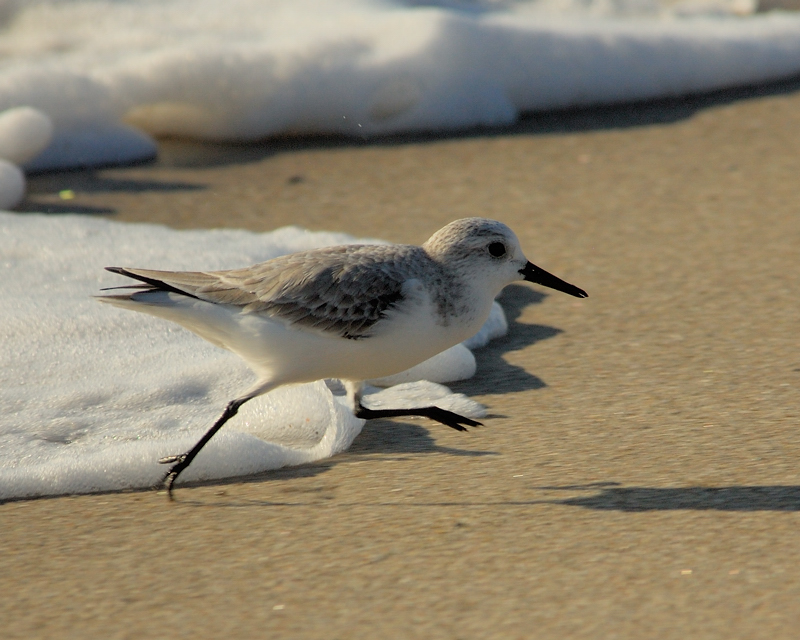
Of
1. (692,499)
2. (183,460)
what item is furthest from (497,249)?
(183,460)

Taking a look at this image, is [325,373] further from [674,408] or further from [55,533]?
[674,408]

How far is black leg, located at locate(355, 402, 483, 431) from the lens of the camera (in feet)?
9.84

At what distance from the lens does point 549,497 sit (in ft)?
8.64

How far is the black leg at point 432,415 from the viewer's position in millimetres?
2998

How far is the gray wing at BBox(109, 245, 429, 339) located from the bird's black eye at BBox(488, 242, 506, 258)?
19 centimetres

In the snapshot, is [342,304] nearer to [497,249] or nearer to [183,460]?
[497,249]

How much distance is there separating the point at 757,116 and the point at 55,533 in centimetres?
503

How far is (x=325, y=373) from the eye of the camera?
9.42ft

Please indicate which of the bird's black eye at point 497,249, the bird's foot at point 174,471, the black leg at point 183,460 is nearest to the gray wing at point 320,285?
the bird's black eye at point 497,249

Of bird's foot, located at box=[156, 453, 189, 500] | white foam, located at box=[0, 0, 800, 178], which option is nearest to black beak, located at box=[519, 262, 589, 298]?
bird's foot, located at box=[156, 453, 189, 500]

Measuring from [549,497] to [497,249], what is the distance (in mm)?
726

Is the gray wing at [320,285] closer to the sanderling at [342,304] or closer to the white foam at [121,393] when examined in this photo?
the sanderling at [342,304]

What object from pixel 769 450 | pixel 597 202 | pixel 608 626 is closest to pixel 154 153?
pixel 597 202

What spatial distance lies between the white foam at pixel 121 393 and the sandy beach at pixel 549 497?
0.11 meters
